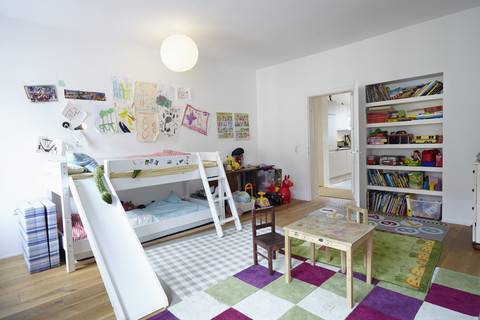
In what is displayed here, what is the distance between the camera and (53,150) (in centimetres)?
303

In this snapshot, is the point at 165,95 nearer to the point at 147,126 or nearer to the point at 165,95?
the point at 165,95

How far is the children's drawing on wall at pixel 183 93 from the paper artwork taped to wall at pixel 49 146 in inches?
66.7

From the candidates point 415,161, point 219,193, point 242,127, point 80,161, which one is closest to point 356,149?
point 415,161

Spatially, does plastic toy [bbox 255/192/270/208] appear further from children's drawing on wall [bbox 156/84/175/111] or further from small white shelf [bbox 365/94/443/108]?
small white shelf [bbox 365/94/443/108]

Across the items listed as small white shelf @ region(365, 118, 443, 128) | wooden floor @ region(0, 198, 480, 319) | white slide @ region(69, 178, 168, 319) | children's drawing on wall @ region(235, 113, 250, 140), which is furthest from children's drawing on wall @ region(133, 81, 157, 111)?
small white shelf @ region(365, 118, 443, 128)

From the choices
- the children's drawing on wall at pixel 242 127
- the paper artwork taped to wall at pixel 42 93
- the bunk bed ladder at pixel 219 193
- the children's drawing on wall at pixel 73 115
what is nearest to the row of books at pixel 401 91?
the children's drawing on wall at pixel 242 127

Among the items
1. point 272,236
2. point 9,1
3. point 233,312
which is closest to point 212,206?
point 272,236

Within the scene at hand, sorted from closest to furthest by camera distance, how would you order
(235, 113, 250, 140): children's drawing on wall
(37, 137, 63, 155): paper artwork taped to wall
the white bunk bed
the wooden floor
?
the wooden floor
the white bunk bed
(37, 137, 63, 155): paper artwork taped to wall
(235, 113, 250, 140): children's drawing on wall

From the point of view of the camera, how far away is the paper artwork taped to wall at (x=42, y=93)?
9.41ft

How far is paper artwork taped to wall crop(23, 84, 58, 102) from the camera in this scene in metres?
→ 2.87

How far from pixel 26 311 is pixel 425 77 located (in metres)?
4.83

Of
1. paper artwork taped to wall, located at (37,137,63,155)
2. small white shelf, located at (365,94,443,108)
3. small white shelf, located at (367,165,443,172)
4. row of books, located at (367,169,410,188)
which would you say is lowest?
row of books, located at (367,169,410,188)

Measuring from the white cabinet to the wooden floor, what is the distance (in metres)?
0.89

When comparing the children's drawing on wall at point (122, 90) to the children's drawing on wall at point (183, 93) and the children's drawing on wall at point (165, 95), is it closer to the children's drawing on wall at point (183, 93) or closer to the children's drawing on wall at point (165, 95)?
the children's drawing on wall at point (165, 95)
